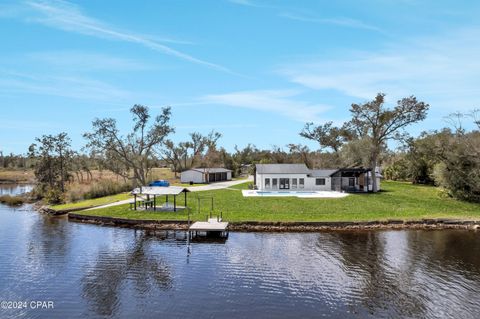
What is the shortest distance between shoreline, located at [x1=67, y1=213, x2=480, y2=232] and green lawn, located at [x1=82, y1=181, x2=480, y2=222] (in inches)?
31.8

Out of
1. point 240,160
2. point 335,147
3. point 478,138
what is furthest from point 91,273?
point 240,160

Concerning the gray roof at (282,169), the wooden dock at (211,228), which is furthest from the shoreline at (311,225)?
the gray roof at (282,169)

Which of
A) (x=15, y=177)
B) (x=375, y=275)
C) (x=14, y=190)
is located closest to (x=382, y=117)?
(x=375, y=275)

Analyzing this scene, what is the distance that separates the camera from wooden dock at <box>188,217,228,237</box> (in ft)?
85.3

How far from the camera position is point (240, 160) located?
96.9 m

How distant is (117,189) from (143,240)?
2500 centimetres

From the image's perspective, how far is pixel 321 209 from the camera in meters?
33.8

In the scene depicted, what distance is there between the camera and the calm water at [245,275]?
14305 mm

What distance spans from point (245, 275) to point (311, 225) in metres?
12.6

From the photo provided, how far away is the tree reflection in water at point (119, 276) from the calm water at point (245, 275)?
5 centimetres

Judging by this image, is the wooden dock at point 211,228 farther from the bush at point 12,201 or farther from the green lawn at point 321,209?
the bush at point 12,201

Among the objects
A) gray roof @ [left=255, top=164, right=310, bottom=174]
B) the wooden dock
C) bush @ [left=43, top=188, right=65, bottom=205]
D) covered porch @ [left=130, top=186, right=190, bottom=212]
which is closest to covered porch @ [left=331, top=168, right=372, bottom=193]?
gray roof @ [left=255, top=164, right=310, bottom=174]

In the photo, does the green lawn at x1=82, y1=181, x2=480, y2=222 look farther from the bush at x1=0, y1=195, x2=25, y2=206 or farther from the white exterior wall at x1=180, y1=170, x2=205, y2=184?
the bush at x1=0, y1=195, x2=25, y2=206

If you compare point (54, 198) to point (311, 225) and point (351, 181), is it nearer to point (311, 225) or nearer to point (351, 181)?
point (311, 225)
